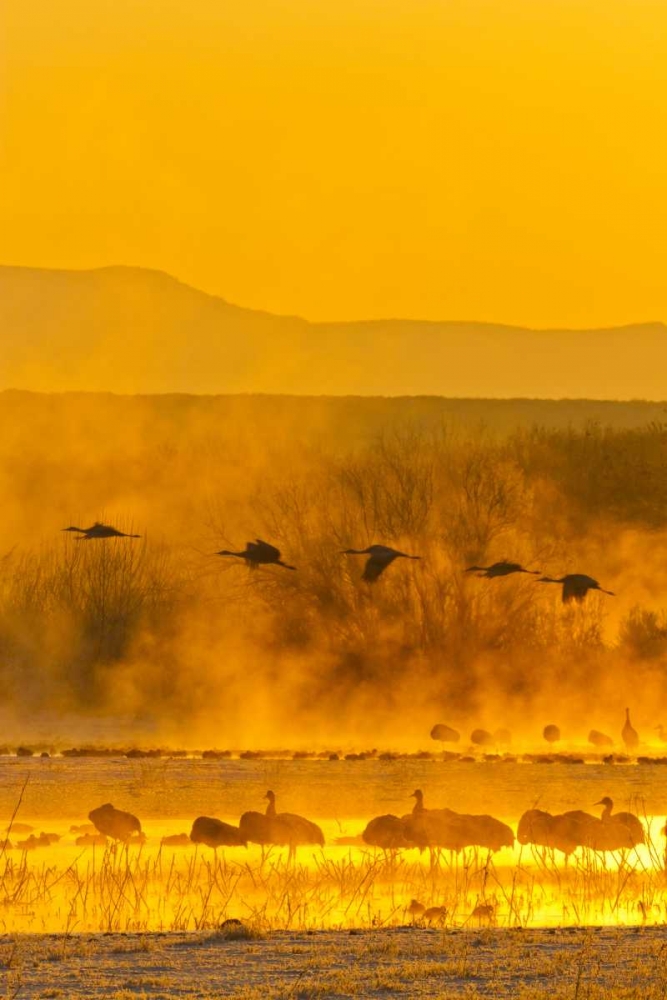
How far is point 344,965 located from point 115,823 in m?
7.18

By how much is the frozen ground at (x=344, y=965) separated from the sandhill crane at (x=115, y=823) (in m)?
5.52

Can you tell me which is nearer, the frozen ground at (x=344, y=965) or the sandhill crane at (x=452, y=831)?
the frozen ground at (x=344, y=965)

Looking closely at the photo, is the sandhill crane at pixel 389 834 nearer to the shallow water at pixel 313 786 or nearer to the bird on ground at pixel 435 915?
the bird on ground at pixel 435 915

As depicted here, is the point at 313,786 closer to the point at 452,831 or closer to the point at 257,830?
the point at 257,830

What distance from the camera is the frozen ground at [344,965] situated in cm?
1145

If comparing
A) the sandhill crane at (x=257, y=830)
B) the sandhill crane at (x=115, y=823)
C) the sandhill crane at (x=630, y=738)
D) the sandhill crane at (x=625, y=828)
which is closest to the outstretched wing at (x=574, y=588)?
the sandhill crane at (x=625, y=828)

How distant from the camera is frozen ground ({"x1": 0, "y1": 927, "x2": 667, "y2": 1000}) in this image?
11.5 m

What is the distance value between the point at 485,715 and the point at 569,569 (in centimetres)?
478

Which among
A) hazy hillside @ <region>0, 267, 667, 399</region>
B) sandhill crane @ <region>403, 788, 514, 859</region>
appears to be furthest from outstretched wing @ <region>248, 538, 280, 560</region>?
hazy hillside @ <region>0, 267, 667, 399</region>

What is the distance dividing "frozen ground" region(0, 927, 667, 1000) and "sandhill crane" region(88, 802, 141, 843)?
18.1ft

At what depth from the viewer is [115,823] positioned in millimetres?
19297

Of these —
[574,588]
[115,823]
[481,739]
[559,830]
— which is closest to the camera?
[559,830]

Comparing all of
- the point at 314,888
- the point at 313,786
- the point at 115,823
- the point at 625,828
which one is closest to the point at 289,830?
the point at 115,823

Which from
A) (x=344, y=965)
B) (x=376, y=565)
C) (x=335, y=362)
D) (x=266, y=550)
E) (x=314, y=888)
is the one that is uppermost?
(x=335, y=362)
